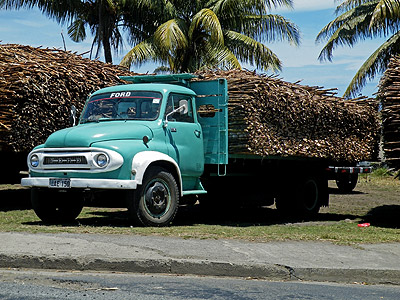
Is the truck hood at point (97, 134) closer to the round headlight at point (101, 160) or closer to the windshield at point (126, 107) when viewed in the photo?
the round headlight at point (101, 160)

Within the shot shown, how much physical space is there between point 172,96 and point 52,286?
5.70 meters

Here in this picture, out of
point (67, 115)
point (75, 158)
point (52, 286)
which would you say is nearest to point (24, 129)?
point (67, 115)

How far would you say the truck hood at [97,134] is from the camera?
10.4m

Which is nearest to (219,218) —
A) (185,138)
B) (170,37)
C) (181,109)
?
(185,138)

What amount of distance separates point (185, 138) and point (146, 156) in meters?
1.22

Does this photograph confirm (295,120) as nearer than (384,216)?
Yes

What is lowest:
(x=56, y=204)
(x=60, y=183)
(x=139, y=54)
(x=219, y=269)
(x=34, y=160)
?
(x=219, y=269)

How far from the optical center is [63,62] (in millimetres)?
14562

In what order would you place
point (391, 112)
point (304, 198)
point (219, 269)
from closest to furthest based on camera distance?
point (219, 269) < point (391, 112) < point (304, 198)

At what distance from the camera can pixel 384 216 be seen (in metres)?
14.6

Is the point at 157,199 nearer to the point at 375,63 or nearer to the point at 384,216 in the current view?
the point at 384,216

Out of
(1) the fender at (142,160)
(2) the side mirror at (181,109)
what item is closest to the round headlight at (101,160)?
(1) the fender at (142,160)

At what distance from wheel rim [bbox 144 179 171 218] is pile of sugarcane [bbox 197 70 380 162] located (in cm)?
169

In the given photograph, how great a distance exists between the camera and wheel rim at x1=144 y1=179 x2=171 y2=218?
10609mm
